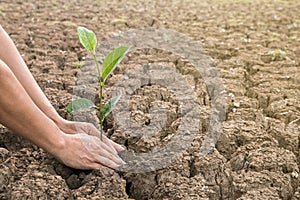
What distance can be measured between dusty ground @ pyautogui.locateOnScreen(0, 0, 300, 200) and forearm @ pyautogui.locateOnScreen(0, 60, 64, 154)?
0.13m

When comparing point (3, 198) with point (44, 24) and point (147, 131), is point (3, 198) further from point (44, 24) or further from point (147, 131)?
point (44, 24)

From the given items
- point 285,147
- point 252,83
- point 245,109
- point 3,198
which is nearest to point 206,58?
point 252,83

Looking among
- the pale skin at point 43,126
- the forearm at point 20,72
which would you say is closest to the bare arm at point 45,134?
the pale skin at point 43,126

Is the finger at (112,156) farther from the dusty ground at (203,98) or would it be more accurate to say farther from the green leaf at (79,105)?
the green leaf at (79,105)

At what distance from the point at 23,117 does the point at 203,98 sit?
4.43 ft

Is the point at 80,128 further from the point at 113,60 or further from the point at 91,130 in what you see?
the point at 113,60

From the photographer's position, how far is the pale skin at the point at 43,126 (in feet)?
6.91

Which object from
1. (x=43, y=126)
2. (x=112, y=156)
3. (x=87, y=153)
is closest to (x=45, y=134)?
(x=43, y=126)

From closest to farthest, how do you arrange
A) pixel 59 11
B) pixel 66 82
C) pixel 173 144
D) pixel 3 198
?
1. pixel 3 198
2. pixel 173 144
3. pixel 66 82
4. pixel 59 11

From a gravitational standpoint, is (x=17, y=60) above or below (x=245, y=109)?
above

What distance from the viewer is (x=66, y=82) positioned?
3312 mm

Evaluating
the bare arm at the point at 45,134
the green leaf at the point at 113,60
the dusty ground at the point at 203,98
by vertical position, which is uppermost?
the green leaf at the point at 113,60

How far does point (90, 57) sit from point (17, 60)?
1.43 metres

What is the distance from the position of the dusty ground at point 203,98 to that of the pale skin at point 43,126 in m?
0.08
